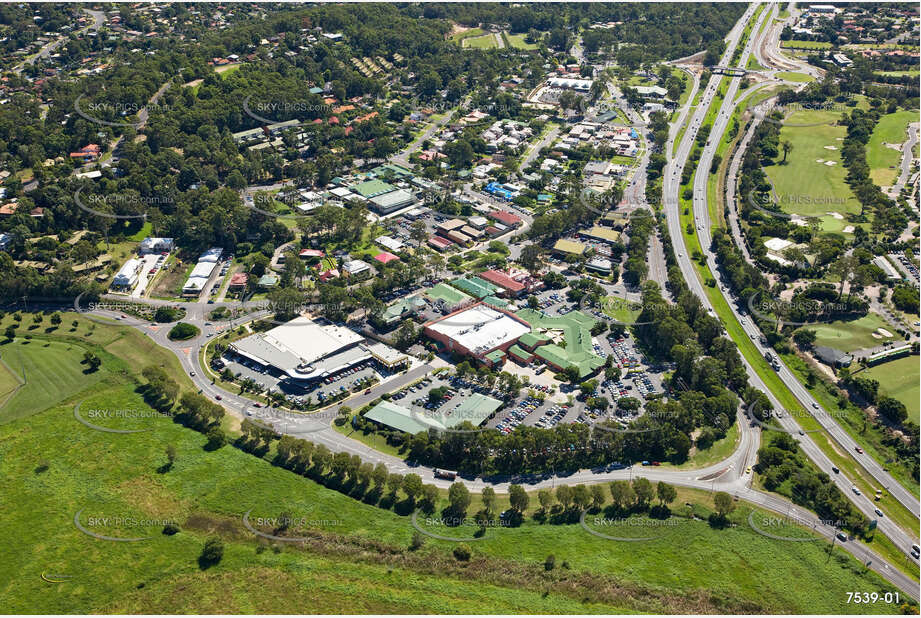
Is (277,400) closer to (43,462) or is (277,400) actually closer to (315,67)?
(43,462)

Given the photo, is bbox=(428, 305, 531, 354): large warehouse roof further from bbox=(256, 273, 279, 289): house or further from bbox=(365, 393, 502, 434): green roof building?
bbox=(256, 273, 279, 289): house

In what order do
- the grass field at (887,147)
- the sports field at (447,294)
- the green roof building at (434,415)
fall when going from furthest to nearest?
1. the grass field at (887,147)
2. the sports field at (447,294)
3. the green roof building at (434,415)

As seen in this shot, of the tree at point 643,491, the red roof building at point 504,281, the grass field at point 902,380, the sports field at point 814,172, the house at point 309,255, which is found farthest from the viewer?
the sports field at point 814,172

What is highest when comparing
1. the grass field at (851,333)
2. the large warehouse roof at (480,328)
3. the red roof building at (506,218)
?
the red roof building at (506,218)

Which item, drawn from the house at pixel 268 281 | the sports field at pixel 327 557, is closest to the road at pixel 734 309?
the sports field at pixel 327 557

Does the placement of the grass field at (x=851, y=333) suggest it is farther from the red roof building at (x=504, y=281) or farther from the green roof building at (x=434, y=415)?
the green roof building at (x=434, y=415)

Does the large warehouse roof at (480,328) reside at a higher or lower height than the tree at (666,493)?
higher

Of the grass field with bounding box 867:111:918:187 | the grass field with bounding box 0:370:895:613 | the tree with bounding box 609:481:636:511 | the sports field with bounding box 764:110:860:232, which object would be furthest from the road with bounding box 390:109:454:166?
the tree with bounding box 609:481:636:511
